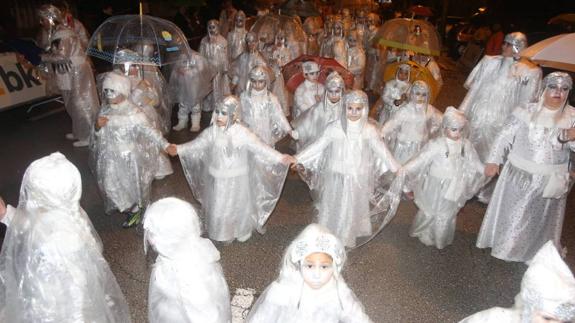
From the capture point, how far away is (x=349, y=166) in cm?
486

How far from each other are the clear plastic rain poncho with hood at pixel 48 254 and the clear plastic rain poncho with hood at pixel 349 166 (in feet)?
8.03

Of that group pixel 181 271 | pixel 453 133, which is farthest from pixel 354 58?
pixel 181 271

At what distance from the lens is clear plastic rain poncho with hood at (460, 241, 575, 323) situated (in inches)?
89.0

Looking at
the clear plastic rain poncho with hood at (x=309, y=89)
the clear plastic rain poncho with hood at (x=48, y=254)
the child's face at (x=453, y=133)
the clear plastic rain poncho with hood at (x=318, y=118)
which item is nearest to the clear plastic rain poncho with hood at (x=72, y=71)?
the clear plastic rain poncho with hood at (x=309, y=89)

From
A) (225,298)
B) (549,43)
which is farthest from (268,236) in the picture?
(549,43)

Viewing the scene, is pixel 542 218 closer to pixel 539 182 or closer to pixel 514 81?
pixel 539 182

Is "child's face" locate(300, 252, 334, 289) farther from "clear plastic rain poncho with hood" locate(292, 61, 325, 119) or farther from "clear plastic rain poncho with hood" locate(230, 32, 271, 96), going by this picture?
"clear plastic rain poncho with hood" locate(230, 32, 271, 96)

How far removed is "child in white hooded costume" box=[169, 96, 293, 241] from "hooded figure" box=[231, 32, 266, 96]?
3.68 meters

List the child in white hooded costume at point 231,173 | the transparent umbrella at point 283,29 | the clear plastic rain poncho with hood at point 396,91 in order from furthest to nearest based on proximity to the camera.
Result: the transparent umbrella at point 283,29 → the clear plastic rain poncho with hood at point 396,91 → the child in white hooded costume at point 231,173

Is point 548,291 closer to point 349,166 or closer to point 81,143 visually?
point 349,166

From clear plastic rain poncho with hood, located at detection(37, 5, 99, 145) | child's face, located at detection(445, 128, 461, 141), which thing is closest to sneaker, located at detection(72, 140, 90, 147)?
clear plastic rain poncho with hood, located at detection(37, 5, 99, 145)

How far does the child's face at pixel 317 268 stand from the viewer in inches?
111

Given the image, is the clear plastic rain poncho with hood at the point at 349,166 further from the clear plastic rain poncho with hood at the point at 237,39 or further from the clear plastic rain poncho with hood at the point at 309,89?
the clear plastic rain poncho with hood at the point at 237,39

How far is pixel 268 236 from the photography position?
5.54m
